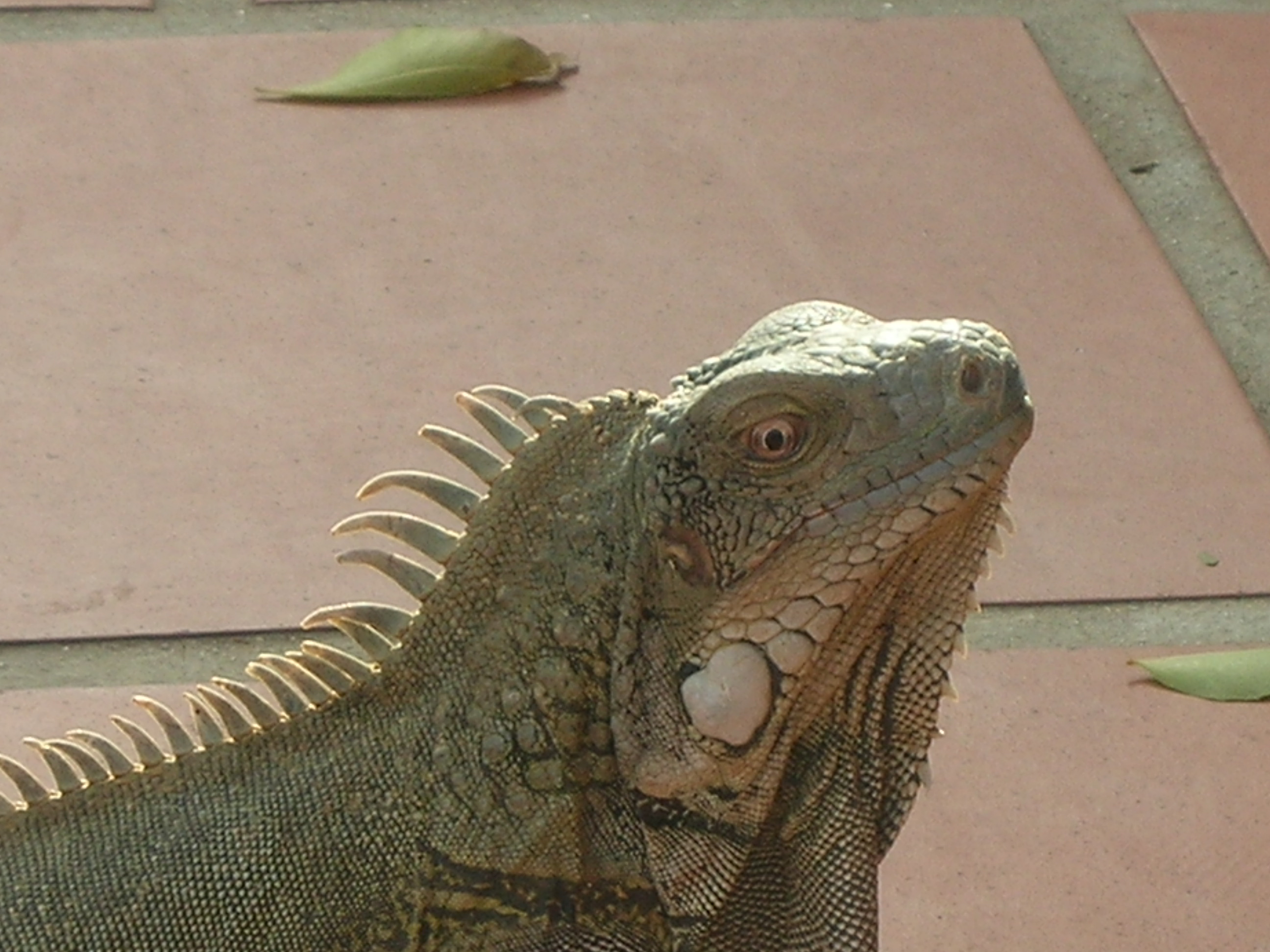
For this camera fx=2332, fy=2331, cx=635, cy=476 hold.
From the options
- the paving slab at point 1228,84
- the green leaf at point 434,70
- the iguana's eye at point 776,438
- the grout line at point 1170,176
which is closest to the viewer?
the iguana's eye at point 776,438

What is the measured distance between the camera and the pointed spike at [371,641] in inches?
81.8

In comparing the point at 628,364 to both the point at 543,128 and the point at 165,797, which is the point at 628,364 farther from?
the point at 165,797

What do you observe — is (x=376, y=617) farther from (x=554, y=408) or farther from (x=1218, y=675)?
(x=1218, y=675)

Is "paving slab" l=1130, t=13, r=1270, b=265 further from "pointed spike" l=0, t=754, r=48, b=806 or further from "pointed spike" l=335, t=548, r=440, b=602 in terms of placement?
"pointed spike" l=0, t=754, r=48, b=806

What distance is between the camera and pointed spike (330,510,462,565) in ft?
6.82

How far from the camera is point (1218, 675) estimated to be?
2896 millimetres

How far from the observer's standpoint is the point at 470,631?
2.04 meters

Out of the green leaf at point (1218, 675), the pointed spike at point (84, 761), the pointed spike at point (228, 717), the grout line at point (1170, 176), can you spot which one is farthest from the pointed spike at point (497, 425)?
the grout line at point (1170, 176)

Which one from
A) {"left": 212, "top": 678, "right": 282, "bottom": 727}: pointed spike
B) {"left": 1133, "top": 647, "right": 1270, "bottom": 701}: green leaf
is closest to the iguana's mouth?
{"left": 212, "top": 678, "right": 282, "bottom": 727}: pointed spike

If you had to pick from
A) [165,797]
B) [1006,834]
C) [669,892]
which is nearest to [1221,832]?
[1006,834]

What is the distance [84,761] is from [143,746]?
0.05m

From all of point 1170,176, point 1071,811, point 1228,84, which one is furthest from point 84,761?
point 1228,84

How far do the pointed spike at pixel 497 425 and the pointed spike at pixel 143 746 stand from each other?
0.41 m

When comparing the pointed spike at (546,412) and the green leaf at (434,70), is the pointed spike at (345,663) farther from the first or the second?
the green leaf at (434,70)
